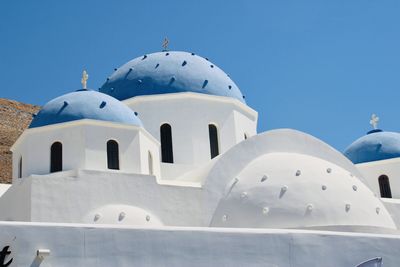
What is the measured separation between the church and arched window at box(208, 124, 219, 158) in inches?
1.3

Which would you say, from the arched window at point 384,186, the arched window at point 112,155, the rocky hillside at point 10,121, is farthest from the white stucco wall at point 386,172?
the rocky hillside at point 10,121

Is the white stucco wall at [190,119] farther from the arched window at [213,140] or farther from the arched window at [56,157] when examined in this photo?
the arched window at [56,157]

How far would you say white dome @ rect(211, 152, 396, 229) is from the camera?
14867mm

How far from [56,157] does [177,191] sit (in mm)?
2934

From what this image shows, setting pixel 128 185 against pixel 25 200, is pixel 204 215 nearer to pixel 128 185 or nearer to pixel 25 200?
pixel 128 185

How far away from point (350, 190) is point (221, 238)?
4949 mm

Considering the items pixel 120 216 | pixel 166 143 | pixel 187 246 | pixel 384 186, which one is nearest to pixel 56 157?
pixel 120 216

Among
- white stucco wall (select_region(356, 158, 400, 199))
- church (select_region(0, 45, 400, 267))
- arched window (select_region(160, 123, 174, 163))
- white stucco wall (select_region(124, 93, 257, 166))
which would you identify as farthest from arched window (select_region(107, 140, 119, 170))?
white stucco wall (select_region(356, 158, 400, 199))

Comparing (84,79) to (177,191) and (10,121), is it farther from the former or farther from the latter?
(10,121)

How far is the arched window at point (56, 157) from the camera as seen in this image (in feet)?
52.5

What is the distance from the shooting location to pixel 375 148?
876 inches

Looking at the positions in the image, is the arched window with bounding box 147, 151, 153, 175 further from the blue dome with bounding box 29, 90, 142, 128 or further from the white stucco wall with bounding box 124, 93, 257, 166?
the white stucco wall with bounding box 124, 93, 257, 166

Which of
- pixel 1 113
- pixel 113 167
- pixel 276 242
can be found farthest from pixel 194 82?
pixel 1 113

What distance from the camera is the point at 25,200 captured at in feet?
48.4
